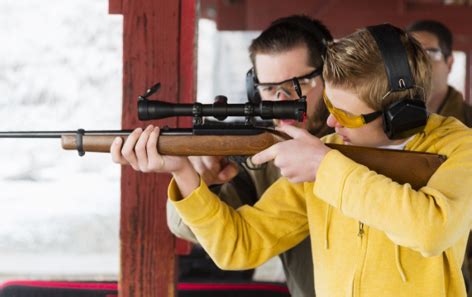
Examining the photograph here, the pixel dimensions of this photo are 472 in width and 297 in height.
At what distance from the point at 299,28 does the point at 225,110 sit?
78 centimetres

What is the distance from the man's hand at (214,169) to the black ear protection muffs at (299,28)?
284 millimetres

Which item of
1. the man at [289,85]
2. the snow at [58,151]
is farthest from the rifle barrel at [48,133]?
the snow at [58,151]

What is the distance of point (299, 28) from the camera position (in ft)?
9.98

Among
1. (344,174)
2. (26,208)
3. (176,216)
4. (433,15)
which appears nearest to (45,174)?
(26,208)

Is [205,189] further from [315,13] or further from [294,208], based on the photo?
[315,13]

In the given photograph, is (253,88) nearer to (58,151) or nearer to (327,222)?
(327,222)

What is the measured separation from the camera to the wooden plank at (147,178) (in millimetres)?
2840

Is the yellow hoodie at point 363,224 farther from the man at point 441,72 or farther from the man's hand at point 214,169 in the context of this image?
the man at point 441,72

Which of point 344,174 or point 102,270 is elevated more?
point 344,174

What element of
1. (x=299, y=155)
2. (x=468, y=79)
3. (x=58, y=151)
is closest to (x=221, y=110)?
(x=299, y=155)

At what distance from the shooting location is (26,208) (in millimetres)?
10570

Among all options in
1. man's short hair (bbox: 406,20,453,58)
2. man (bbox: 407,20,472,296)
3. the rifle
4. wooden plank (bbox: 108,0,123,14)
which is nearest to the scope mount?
the rifle

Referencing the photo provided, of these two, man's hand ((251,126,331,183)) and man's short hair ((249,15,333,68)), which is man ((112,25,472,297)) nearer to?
man's hand ((251,126,331,183))

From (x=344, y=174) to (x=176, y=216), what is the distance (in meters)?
0.76
